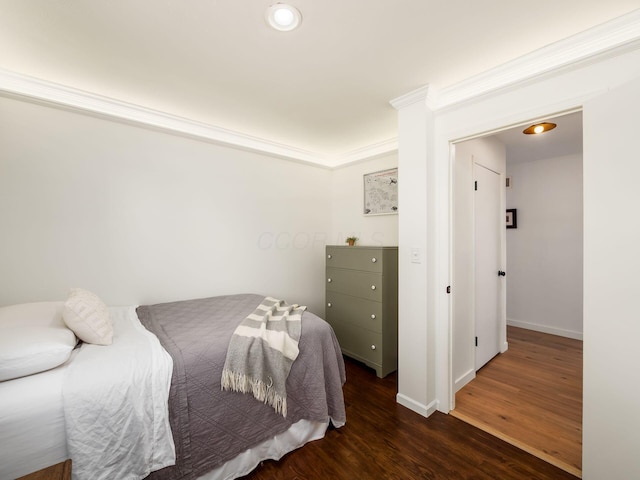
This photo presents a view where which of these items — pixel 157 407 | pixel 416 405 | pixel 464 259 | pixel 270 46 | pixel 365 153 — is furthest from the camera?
pixel 365 153

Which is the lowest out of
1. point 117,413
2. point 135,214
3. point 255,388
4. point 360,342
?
point 360,342

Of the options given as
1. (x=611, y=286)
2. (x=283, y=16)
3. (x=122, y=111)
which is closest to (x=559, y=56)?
(x=611, y=286)

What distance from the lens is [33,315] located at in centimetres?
158

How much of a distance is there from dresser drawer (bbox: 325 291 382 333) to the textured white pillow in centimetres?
217

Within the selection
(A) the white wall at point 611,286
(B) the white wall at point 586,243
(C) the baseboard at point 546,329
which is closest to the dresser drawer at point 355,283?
(B) the white wall at point 586,243

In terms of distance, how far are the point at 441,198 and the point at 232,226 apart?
7.07ft

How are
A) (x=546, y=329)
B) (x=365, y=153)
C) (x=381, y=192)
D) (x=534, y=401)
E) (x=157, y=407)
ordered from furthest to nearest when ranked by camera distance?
(x=546, y=329) < (x=365, y=153) < (x=381, y=192) < (x=534, y=401) < (x=157, y=407)

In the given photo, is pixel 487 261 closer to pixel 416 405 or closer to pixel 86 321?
pixel 416 405

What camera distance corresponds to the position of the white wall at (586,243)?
1.36m

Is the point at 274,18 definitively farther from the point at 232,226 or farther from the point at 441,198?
the point at 232,226

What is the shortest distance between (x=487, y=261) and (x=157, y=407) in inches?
125

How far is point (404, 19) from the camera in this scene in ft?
5.02

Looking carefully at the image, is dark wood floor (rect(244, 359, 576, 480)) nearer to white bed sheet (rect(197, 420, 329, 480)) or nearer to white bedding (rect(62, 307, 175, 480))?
white bed sheet (rect(197, 420, 329, 480))

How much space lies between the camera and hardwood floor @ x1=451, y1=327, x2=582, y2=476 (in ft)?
6.23
